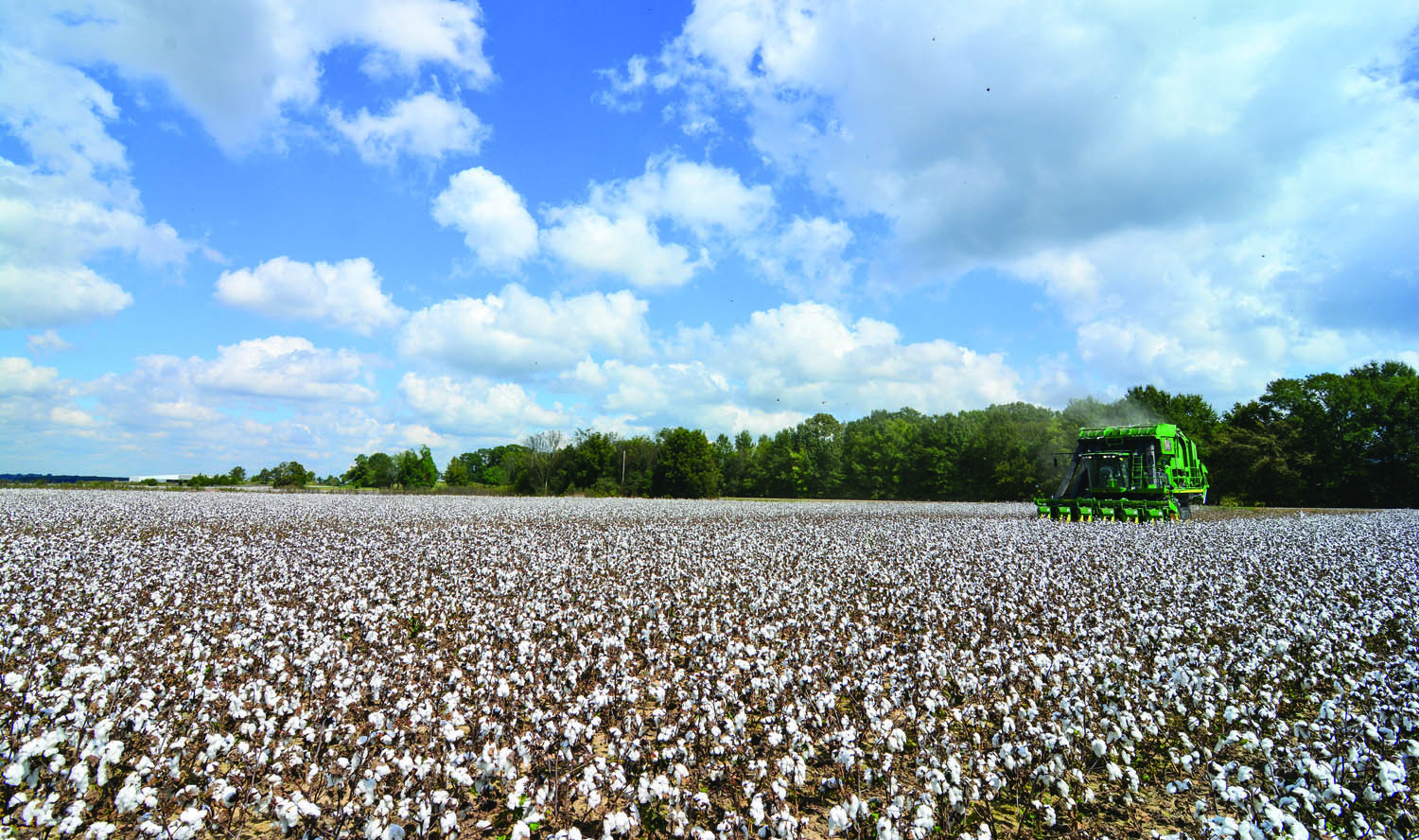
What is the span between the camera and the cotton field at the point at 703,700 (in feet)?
13.4

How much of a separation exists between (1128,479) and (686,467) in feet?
179

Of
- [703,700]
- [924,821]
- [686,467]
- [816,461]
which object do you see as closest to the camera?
[924,821]

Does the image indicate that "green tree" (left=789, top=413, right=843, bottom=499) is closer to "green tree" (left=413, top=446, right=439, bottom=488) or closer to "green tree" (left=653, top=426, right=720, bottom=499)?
"green tree" (left=653, top=426, right=720, bottom=499)

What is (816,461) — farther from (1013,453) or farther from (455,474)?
(455,474)

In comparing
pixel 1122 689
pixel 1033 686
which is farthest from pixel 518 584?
pixel 1122 689

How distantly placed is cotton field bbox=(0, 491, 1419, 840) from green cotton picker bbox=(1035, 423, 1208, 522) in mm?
10127

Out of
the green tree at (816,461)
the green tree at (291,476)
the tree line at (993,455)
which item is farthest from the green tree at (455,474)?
the green tree at (816,461)

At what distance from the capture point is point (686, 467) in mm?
75062

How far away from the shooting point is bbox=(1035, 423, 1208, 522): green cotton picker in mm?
22469

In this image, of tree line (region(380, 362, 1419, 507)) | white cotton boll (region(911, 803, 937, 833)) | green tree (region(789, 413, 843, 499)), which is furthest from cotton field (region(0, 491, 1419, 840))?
green tree (region(789, 413, 843, 499))

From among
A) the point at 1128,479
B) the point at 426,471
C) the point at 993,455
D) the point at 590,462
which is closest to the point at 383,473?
the point at 426,471

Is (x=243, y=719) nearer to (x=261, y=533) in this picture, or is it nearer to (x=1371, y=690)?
(x=1371, y=690)

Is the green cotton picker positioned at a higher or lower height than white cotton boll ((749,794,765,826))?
higher

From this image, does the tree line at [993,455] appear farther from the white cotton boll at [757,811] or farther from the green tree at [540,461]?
the white cotton boll at [757,811]
